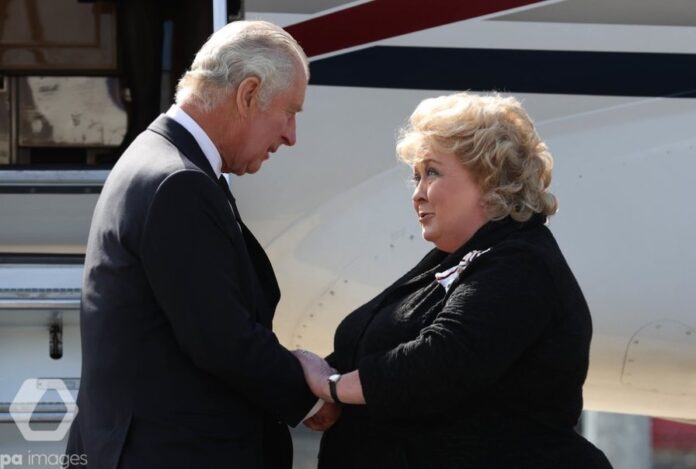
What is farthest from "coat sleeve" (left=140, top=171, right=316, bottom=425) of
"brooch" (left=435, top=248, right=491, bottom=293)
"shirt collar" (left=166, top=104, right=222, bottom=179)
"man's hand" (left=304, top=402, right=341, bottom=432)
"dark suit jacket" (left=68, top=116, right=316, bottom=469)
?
"brooch" (left=435, top=248, right=491, bottom=293)

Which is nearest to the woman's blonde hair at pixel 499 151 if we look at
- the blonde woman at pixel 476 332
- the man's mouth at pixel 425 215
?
the blonde woman at pixel 476 332

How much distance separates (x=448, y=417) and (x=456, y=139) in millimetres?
489

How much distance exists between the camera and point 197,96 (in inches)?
80.1

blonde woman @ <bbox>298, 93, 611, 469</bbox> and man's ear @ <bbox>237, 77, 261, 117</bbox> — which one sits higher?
man's ear @ <bbox>237, 77, 261, 117</bbox>

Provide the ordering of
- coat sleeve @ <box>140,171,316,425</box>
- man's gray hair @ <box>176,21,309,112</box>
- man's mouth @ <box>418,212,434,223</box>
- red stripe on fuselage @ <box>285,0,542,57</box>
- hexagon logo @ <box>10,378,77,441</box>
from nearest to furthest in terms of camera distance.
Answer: coat sleeve @ <box>140,171,316,425</box> < man's gray hair @ <box>176,21,309,112</box> < man's mouth @ <box>418,212,434,223</box> < red stripe on fuselage @ <box>285,0,542,57</box> < hexagon logo @ <box>10,378,77,441</box>

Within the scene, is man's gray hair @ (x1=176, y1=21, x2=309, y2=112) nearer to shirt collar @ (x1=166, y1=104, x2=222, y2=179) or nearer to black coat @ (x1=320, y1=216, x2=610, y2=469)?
shirt collar @ (x1=166, y1=104, x2=222, y2=179)

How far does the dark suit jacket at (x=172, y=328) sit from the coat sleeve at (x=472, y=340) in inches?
7.9

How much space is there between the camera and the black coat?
1906 mm

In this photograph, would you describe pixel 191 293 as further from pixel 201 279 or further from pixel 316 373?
pixel 316 373

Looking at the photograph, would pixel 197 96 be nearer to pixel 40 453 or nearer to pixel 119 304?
pixel 119 304

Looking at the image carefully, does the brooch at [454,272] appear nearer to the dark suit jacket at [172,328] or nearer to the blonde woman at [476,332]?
the blonde woman at [476,332]

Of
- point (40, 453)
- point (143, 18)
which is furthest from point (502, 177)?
point (143, 18)

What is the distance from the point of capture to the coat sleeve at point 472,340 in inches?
74.7

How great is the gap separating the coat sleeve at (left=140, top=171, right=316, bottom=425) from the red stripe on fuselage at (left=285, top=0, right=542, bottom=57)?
3.77 ft
